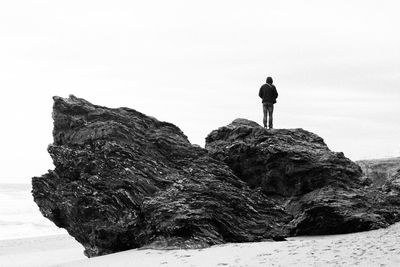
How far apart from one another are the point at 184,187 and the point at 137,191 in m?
1.57

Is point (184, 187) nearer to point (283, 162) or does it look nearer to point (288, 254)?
point (283, 162)

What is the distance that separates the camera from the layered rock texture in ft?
57.4

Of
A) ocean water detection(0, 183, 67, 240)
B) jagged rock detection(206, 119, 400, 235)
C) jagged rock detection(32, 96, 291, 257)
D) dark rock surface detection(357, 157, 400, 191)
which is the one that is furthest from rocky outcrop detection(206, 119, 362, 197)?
ocean water detection(0, 183, 67, 240)

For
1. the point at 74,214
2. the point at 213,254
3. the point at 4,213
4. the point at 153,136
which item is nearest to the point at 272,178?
the point at 153,136

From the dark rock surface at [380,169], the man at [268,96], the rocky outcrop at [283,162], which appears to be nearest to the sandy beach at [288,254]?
the rocky outcrop at [283,162]

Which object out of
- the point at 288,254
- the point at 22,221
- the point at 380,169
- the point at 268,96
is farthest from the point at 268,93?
the point at 22,221

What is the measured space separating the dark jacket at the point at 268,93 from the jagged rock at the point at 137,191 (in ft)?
18.6

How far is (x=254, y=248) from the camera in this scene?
15422mm

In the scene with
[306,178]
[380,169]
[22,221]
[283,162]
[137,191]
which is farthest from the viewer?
[22,221]

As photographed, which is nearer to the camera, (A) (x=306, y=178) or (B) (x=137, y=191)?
(B) (x=137, y=191)

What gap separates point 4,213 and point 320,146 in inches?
2150

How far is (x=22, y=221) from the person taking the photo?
193ft

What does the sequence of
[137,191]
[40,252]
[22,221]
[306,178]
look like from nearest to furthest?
[137,191] → [306,178] → [40,252] → [22,221]

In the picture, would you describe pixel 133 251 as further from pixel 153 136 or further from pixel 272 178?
pixel 272 178
